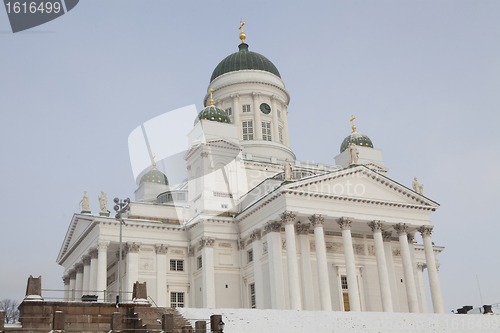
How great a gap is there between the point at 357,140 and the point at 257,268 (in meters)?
21.0

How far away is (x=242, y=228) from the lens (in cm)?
4309

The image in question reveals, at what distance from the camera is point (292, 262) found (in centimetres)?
3638

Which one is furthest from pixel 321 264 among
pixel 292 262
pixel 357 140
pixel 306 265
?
pixel 357 140

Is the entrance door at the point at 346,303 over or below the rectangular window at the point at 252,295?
below

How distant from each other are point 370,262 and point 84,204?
23512 mm

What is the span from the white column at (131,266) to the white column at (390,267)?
18.8m

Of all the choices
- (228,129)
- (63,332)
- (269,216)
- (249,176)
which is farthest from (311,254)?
(63,332)

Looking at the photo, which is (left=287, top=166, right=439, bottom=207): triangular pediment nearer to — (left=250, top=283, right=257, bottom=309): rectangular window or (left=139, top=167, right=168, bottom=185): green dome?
(left=250, top=283, right=257, bottom=309): rectangular window

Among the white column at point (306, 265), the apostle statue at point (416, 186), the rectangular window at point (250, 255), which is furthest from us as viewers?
the apostle statue at point (416, 186)

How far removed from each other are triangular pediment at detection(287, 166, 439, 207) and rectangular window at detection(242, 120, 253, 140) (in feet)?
50.8

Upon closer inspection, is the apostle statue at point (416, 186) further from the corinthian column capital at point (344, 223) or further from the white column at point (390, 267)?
the corinthian column capital at point (344, 223)

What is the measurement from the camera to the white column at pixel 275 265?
121 feet

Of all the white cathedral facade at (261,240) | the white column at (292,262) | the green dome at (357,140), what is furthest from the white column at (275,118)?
the white column at (292,262)

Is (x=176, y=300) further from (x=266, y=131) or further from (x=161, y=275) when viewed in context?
(x=266, y=131)
